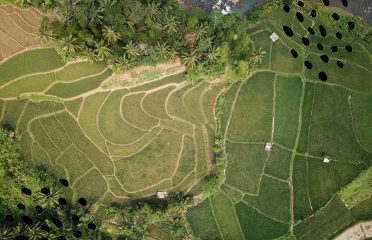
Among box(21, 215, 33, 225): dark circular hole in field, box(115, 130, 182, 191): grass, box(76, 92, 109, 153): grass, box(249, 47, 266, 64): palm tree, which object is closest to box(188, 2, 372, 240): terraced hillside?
box(249, 47, 266, 64): palm tree

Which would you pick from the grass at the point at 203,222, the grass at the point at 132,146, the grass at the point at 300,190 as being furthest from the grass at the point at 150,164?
the grass at the point at 300,190

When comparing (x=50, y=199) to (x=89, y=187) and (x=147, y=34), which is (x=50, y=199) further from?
(x=147, y=34)

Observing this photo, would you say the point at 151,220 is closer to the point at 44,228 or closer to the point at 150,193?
the point at 150,193

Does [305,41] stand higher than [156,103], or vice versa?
[305,41]

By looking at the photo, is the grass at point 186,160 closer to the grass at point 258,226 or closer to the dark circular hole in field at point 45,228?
the grass at point 258,226

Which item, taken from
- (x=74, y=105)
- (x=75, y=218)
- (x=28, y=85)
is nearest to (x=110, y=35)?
(x=74, y=105)

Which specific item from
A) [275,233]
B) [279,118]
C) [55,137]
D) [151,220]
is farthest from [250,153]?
[55,137]

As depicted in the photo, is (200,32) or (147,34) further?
(200,32)
